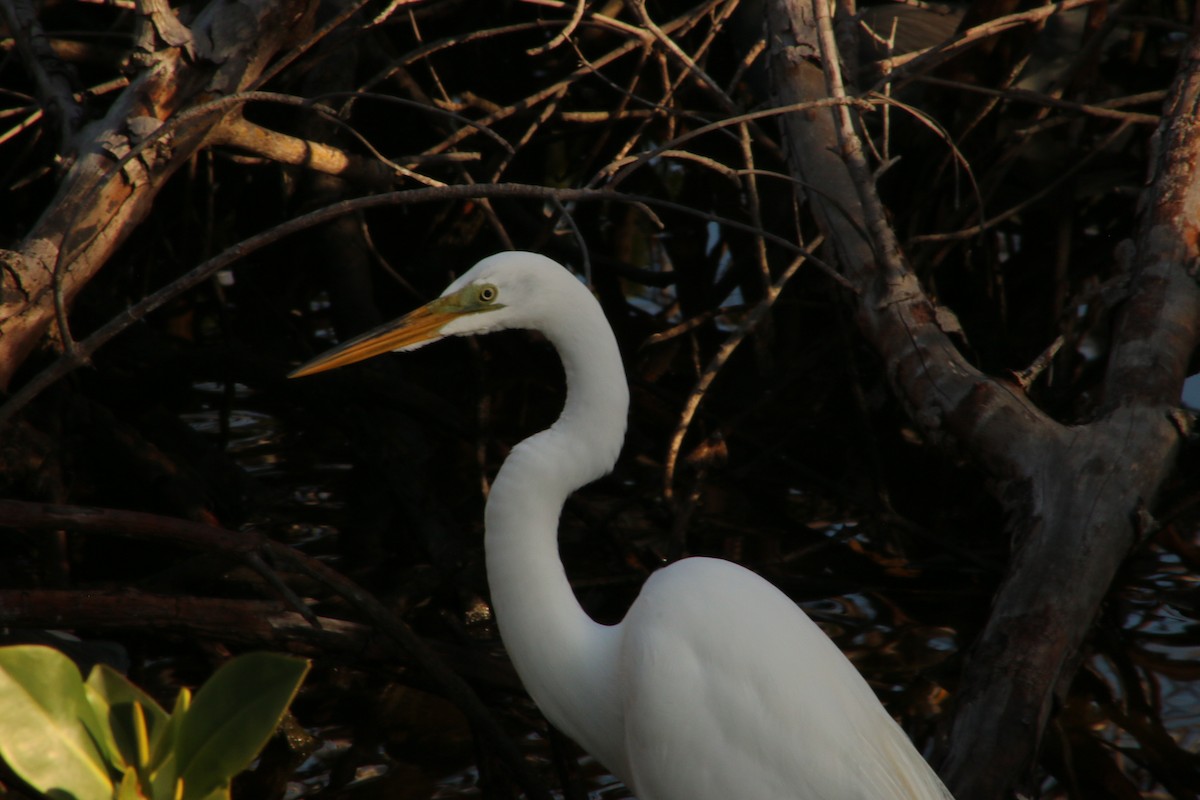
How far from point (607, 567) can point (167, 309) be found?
6.49ft

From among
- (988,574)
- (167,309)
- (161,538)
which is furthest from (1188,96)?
(167,309)

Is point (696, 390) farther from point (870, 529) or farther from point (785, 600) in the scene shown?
point (870, 529)

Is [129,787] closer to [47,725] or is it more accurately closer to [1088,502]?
[47,725]

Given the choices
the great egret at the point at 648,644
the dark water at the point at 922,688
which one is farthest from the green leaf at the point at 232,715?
the dark water at the point at 922,688

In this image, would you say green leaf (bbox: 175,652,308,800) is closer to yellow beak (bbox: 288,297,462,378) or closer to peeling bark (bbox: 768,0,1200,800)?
yellow beak (bbox: 288,297,462,378)

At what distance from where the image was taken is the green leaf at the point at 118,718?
124 cm

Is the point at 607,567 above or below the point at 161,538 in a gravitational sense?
below

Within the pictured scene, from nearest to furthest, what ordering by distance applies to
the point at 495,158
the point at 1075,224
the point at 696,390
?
the point at 696,390, the point at 495,158, the point at 1075,224

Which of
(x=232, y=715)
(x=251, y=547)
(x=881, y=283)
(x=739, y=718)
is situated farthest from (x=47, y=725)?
(x=881, y=283)

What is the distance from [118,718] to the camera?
1258 mm

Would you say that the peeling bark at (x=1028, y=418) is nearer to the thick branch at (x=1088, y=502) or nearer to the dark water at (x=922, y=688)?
the thick branch at (x=1088, y=502)

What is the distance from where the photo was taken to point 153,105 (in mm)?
2211

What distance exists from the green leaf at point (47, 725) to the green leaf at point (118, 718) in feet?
0.05

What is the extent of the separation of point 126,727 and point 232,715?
0.10m
